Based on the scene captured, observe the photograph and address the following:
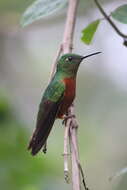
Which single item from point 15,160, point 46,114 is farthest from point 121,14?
point 15,160

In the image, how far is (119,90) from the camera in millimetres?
6660

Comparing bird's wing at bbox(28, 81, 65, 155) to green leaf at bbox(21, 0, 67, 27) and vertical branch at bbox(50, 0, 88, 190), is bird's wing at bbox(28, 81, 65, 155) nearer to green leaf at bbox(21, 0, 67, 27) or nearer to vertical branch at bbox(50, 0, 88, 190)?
vertical branch at bbox(50, 0, 88, 190)

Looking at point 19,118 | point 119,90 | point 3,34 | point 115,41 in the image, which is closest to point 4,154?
point 19,118

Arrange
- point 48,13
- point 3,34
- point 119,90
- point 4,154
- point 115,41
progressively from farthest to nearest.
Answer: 1. point 115,41
2. point 119,90
3. point 3,34
4. point 4,154
5. point 48,13

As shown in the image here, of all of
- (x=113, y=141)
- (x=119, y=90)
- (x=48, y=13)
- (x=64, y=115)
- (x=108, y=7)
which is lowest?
(x=64, y=115)

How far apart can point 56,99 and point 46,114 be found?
21cm

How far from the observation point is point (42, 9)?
9.45 ft

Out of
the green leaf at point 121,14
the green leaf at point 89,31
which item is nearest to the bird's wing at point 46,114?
the green leaf at point 89,31

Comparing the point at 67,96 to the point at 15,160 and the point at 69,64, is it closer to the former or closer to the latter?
the point at 69,64

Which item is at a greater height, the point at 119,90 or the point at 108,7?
the point at 108,7

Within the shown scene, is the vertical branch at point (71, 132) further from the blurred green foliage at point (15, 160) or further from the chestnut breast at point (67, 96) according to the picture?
the blurred green foliage at point (15, 160)

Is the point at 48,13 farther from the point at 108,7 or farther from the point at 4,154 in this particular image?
the point at 108,7

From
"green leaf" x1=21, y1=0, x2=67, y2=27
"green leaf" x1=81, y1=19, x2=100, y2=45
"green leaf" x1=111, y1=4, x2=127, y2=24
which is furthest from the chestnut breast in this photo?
"green leaf" x1=111, y1=4, x2=127, y2=24

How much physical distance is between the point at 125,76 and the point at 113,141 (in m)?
0.80
